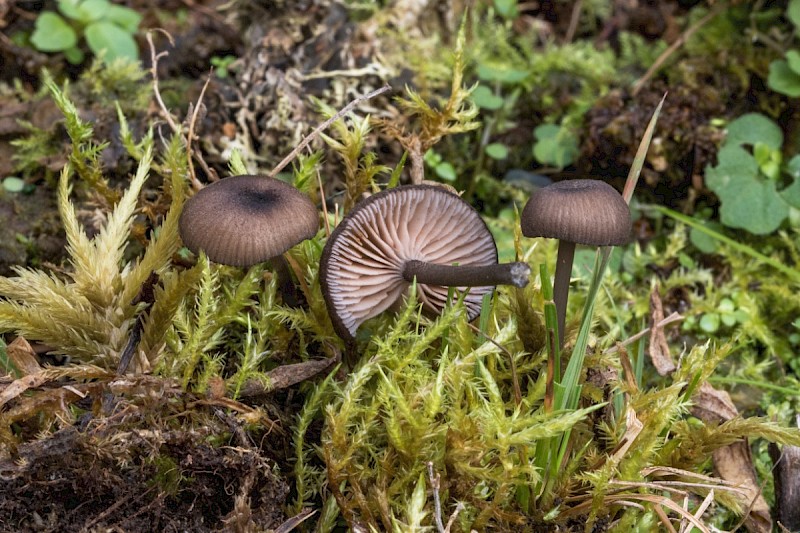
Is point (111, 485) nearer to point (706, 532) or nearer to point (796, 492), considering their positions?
point (706, 532)

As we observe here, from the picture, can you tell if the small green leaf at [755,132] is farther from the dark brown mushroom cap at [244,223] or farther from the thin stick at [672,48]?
the dark brown mushroom cap at [244,223]

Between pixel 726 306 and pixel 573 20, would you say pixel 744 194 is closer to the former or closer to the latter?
pixel 726 306

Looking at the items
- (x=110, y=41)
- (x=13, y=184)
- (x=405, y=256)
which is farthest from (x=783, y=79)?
(x=13, y=184)

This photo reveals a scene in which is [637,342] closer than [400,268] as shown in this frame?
No

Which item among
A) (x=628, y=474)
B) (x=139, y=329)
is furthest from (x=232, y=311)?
(x=628, y=474)

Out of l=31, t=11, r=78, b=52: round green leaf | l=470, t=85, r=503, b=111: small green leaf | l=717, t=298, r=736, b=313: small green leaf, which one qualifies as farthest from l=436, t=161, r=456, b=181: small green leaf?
l=31, t=11, r=78, b=52: round green leaf
